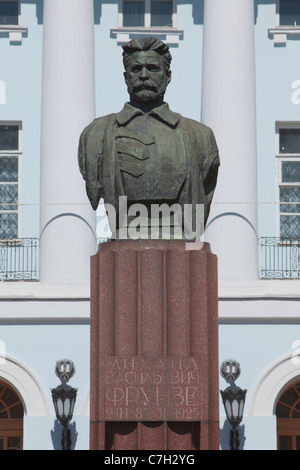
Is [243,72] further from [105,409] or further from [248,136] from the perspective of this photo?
[105,409]

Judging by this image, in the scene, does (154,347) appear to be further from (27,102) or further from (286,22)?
(286,22)

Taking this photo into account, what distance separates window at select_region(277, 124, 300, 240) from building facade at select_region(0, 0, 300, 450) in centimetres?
3

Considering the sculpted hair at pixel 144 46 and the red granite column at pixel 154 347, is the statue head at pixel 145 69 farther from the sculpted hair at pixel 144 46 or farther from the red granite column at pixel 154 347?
the red granite column at pixel 154 347

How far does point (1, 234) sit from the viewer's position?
2414 cm

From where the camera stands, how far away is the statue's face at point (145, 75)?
471 inches

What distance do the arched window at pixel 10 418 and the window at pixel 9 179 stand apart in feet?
8.97

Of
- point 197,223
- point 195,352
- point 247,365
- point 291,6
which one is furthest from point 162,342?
point 291,6

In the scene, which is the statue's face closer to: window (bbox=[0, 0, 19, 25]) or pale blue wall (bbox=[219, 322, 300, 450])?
pale blue wall (bbox=[219, 322, 300, 450])

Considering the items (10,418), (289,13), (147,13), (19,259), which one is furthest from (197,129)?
(289,13)

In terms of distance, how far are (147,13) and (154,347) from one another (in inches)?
574

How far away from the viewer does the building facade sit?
22469 millimetres

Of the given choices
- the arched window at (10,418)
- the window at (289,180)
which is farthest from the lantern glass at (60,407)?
the window at (289,180)

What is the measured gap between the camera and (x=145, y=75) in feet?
39.2

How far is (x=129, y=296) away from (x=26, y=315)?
1135cm
